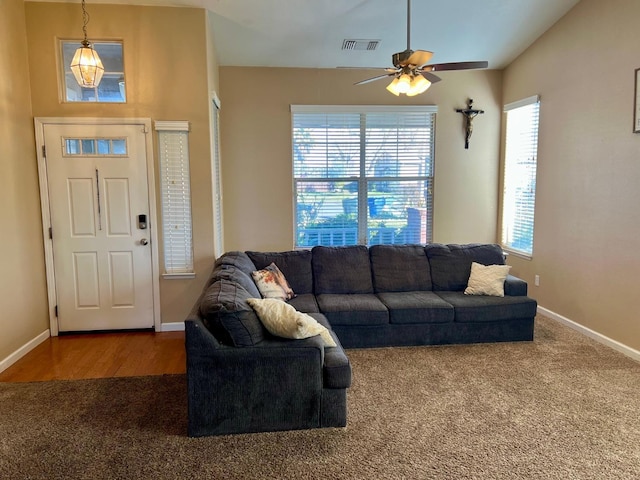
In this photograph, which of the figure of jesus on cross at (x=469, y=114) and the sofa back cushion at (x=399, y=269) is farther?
the figure of jesus on cross at (x=469, y=114)

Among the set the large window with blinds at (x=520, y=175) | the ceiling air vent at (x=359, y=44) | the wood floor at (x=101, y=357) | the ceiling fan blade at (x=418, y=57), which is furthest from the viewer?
the large window with blinds at (x=520, y=175)

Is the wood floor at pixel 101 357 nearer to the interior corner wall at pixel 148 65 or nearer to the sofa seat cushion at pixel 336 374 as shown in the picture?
the interior corner wall at pixel 148 65

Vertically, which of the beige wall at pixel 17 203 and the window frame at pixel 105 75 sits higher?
the window frame at pixel 105 75

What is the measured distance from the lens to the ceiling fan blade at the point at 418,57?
3055mm

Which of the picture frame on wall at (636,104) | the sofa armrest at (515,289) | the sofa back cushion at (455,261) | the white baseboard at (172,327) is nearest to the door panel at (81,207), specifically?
the white baseboard at (172,327)

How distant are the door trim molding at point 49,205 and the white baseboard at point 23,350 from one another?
126mm

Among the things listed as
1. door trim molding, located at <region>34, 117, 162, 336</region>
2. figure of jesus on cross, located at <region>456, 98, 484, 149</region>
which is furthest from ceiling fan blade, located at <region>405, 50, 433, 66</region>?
figure of jesus on cross, located at <region>456, 98, 484, 149</region>

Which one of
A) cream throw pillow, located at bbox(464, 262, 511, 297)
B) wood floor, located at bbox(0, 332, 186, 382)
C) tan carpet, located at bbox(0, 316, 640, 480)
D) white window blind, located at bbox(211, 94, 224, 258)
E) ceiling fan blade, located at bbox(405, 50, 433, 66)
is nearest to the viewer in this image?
tan carpet, located at bbox(0, 316, 640, 480)

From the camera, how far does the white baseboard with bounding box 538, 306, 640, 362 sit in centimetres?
359

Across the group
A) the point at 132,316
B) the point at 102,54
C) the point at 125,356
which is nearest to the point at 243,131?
the point at 102,54

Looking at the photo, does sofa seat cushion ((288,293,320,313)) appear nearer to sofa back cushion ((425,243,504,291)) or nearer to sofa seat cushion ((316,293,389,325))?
sofa seat cushion ((316,293,389,325))

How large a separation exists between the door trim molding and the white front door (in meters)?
0.03

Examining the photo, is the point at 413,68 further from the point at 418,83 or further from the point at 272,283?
the point at 272,283

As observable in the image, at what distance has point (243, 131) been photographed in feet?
17.5
